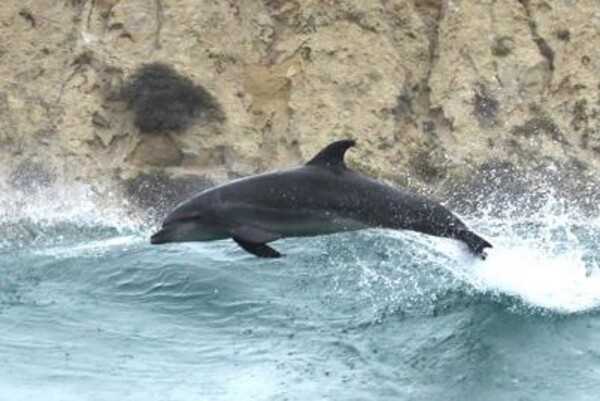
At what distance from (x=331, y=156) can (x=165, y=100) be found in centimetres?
639

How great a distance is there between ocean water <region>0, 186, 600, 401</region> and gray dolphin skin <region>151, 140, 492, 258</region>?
0.70 m

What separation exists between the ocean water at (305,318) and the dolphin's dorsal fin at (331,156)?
131 centimetres

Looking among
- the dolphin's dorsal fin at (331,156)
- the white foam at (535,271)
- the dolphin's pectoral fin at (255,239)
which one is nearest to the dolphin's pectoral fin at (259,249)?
the dolphin's pectoral fin at (255,239)

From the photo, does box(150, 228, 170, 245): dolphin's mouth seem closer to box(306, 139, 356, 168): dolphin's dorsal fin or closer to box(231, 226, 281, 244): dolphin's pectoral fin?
box(231, 226, 281, 244): dolphin's pectoral fin

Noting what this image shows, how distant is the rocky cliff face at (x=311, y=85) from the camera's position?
55.4 feet

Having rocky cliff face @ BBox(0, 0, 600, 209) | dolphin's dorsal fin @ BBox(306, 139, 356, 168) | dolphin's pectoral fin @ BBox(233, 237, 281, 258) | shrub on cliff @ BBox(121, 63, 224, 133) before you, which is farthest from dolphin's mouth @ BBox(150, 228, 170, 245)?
shrub on cliff @ BBox(121, 63, 224, 133)

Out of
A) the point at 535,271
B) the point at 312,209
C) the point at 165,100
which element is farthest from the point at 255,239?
the point at 165,100

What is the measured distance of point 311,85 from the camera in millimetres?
17312

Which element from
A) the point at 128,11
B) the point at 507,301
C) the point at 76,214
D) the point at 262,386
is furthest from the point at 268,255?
the point at 128,11

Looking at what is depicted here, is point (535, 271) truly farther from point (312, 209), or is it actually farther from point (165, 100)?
point (165, 100)

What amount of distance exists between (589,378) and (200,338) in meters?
3.02

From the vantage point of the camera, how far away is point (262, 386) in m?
10.1

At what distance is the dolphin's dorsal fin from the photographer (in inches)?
425

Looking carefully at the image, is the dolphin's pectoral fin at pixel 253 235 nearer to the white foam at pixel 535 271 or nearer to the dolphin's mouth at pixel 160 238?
the dolphin's mouth at pixel 160 238
